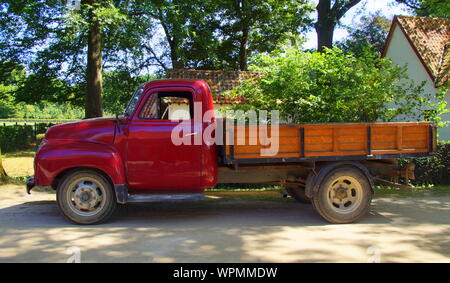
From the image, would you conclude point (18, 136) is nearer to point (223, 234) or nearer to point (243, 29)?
point (243, 29)

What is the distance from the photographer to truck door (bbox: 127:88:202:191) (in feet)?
20.6

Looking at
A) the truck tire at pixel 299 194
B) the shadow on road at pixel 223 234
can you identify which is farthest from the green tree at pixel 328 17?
the shadow on road at pixel 223 234

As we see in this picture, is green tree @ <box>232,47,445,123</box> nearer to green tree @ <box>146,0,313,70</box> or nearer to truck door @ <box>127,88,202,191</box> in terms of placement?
truck door @ <box>127,88,202,191</box>

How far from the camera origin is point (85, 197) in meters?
6.13

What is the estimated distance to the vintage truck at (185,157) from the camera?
6.11 m

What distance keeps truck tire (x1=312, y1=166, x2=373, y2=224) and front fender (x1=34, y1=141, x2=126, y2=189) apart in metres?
3.25

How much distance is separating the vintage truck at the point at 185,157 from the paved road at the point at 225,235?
45 cm

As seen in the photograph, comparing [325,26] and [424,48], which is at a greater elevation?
[325,26]

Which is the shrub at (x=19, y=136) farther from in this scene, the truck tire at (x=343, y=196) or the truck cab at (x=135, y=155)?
the truck tire at (x=343, y=196)

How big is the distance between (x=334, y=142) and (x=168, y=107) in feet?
9.28

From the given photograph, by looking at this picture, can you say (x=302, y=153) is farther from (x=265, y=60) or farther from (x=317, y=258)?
(x=265, y=60)

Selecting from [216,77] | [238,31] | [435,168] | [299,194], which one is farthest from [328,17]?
[299,194]

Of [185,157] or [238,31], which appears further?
[238,31]

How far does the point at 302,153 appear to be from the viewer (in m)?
6.40
